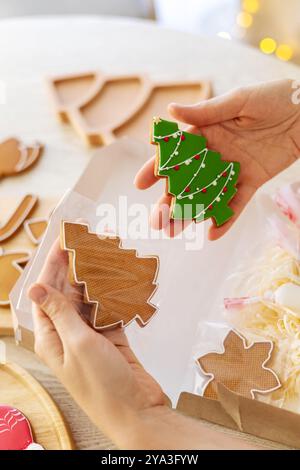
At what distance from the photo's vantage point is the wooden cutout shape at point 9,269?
3.40ft

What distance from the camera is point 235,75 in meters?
1.35

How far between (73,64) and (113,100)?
0.54 ft

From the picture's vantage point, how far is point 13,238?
112 cm

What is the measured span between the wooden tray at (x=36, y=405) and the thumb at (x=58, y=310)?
0.50 ft

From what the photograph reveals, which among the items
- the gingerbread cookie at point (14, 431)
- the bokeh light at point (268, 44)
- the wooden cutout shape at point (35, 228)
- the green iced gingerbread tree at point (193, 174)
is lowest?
the gingerbread cookie at point (14, 431)

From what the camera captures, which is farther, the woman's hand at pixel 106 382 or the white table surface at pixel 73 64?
the white table surface at pixel 73 64

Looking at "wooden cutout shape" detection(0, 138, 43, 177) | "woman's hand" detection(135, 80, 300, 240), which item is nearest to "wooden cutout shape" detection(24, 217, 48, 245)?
"wooden cutout shape" detection(0, 138, 43, 177)

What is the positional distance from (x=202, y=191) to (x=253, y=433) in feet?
1.26

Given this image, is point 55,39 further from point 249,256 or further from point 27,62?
point 249,256

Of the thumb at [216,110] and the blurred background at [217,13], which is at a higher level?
the blurred background at [217,13]

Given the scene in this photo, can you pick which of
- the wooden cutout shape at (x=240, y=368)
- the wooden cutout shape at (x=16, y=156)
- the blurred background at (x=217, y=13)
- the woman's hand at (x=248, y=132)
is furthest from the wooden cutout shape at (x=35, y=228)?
the blurred background at (x=217, y=13)

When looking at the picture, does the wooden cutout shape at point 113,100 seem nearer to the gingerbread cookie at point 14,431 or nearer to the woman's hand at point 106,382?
the woman's hand at point 106,382

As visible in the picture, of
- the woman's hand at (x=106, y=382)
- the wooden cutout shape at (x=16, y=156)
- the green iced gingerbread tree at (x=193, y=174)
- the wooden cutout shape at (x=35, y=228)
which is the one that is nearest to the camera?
the woman's hand at (x=106, y=382)

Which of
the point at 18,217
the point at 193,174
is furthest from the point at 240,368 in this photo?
the point at 18,217
